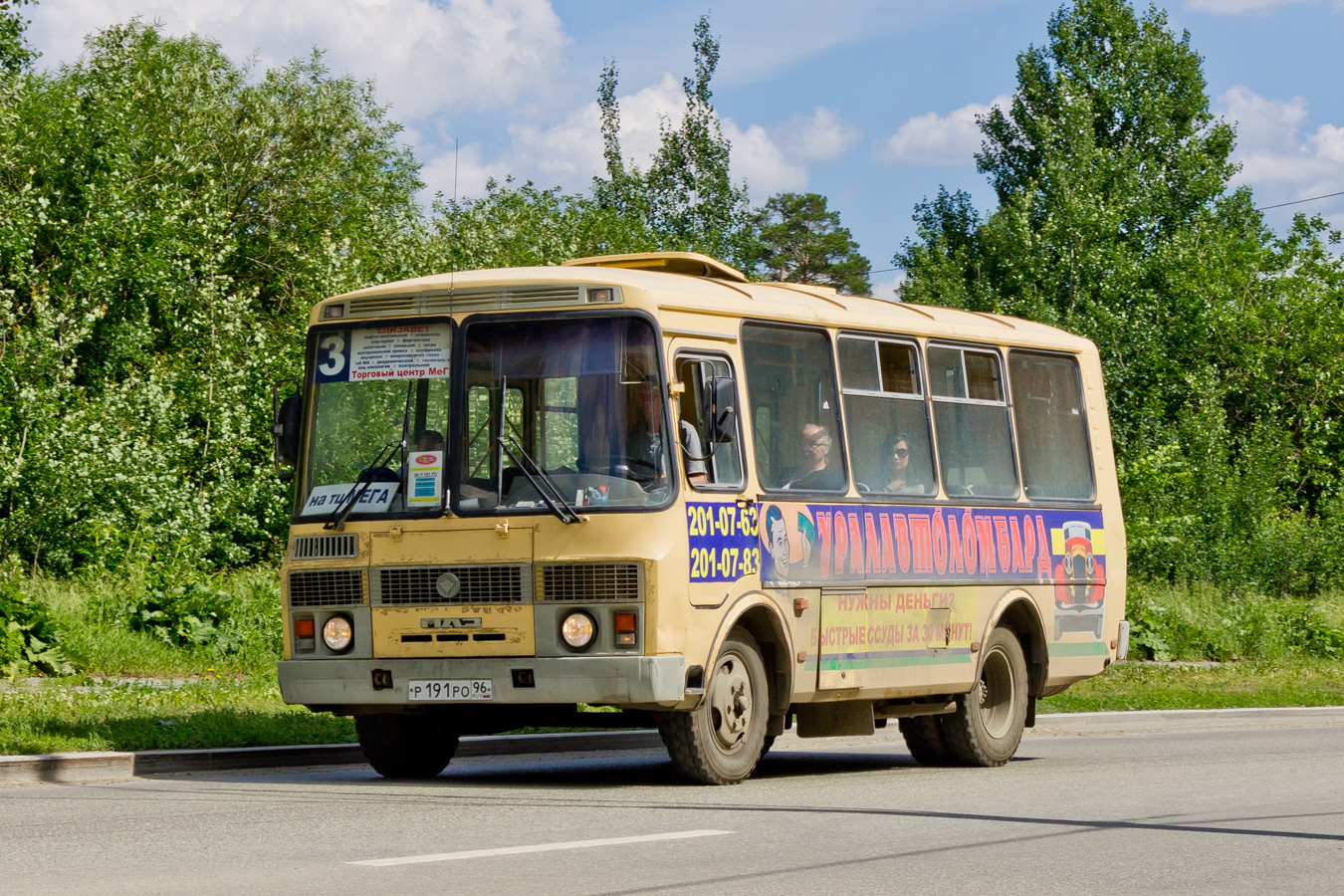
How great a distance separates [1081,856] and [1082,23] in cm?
5031

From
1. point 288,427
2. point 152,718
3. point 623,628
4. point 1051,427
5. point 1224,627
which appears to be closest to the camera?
point 623,628

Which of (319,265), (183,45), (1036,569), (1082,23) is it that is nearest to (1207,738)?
(1036,569)

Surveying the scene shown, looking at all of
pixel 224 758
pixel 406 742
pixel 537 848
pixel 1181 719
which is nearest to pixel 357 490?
pixel 406 742

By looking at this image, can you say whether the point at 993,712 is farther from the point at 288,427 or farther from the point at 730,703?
the point at 288,427

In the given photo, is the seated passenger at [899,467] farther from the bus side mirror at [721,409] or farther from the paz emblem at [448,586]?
the paz emblem at [448,586]

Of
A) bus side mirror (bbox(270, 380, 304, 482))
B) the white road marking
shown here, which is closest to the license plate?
bus side mirror (bbox(270, 380, 304, 482))

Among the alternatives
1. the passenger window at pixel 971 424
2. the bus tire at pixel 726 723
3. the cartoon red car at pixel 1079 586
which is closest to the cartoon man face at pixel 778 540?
the bus tire at pixel 726 723

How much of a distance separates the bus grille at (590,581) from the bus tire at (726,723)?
2.87 ft

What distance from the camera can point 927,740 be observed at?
14.2 metres

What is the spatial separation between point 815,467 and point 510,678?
2.75 m

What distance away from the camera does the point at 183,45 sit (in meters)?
43.2

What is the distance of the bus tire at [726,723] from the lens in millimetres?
11016

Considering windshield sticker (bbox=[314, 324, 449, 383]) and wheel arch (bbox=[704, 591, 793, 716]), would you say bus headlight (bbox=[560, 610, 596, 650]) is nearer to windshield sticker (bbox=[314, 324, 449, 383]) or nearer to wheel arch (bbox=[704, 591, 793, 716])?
wheel arch (bbox=[704, 591, 793, 716])

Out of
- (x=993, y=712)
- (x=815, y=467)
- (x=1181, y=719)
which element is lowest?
(x=1181, y=719)
